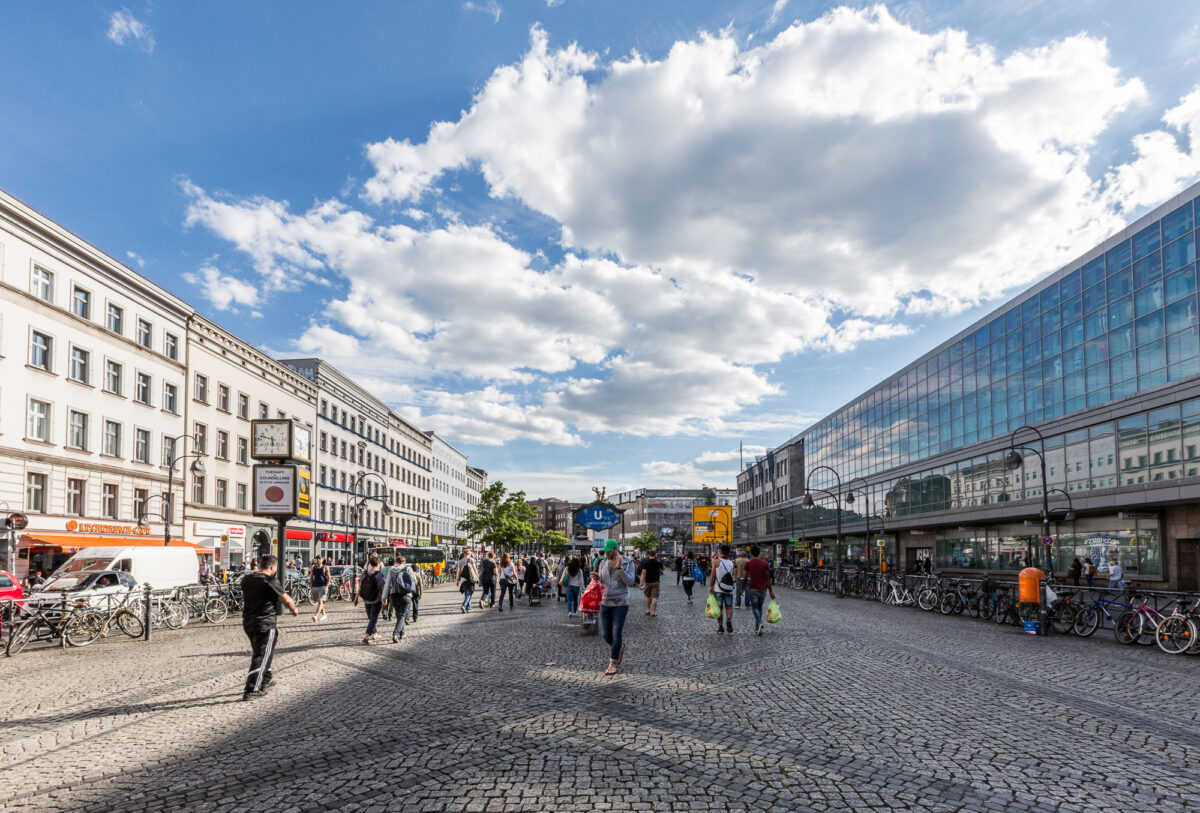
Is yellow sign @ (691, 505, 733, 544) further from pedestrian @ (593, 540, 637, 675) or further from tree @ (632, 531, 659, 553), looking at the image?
tree @ (632, 531, 659, 553)

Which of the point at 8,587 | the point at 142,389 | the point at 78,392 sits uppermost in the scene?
the point at 142,389

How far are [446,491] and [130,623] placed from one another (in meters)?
100

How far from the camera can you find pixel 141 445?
39.9 metres

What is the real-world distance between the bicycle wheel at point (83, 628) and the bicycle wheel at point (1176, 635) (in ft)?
67.6

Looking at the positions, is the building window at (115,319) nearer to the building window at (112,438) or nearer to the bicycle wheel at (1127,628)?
the building window at (112,438)

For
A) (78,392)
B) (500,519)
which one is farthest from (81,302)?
(500,519)

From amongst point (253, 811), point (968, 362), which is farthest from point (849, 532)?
point (253, 811)

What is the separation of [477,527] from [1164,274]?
67.4 m

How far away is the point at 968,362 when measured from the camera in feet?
157

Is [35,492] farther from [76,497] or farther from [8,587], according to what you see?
[8,587]

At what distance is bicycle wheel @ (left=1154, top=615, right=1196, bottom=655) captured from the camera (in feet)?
49.8

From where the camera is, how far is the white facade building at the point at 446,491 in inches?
4289

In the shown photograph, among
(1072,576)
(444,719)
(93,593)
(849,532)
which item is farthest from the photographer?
(849,532)

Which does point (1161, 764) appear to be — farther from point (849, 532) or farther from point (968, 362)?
point (849, 532)
